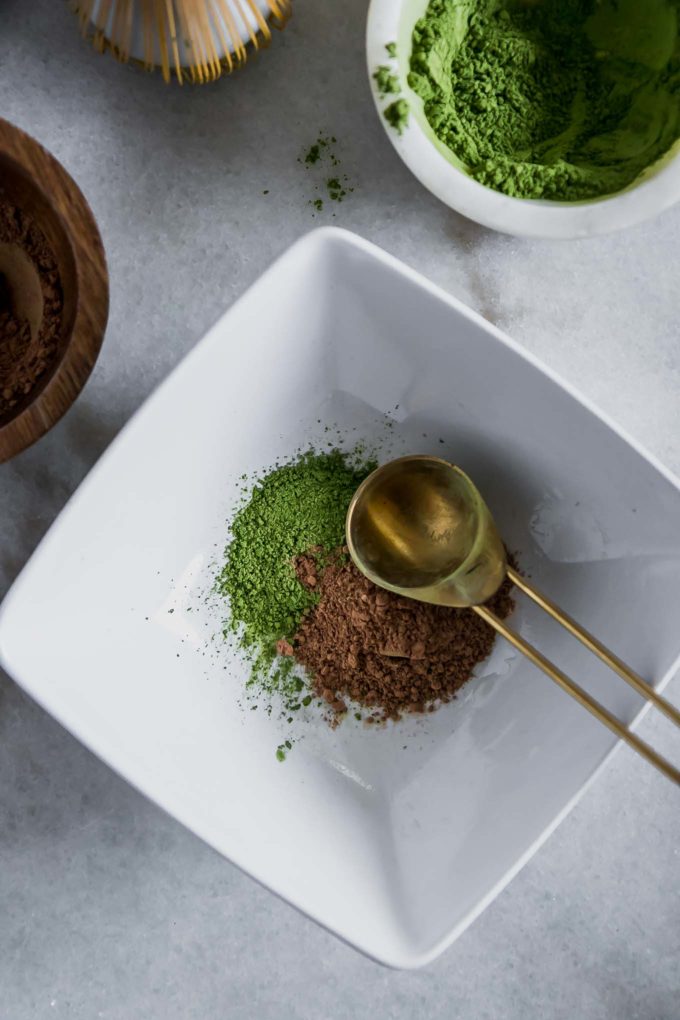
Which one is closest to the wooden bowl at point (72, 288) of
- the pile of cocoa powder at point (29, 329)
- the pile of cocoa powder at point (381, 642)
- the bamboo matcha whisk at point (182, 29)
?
the pile of cocoa powder at point (29, 329)

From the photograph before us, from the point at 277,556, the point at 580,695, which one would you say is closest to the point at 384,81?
the point at 277,556

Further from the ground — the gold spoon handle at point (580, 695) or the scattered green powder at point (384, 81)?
the scattered green powder at point (384, 81)

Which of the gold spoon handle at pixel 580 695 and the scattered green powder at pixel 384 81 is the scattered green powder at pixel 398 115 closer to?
the scattered green powder at pixel 384 81

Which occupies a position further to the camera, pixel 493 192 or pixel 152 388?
pixel 152 388

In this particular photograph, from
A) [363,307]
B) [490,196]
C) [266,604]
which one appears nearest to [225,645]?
[266,604]

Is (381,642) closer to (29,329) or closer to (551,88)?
(29,329)

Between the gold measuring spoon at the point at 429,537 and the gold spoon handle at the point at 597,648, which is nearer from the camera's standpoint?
the gold spoon handle at the point at 597,648

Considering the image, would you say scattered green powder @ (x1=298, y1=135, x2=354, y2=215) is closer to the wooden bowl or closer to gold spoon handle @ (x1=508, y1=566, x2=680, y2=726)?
the wooden bowl
